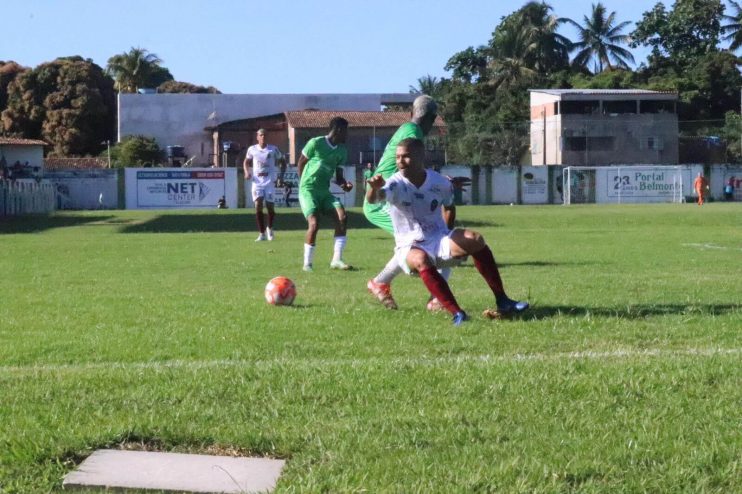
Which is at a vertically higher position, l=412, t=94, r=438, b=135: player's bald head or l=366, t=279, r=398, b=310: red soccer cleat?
l=412, t=94, r=438, b=135: player's bald head

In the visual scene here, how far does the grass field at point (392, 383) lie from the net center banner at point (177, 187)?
4526cm

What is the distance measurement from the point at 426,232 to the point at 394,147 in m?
2.34

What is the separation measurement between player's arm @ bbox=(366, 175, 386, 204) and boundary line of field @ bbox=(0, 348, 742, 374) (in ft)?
6.42

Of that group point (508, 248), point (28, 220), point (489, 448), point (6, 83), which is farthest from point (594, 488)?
point (6, 83)

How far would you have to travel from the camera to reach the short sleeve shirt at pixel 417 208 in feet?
28.5

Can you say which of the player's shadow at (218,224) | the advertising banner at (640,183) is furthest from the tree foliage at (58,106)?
the player's shadow at (218,224)

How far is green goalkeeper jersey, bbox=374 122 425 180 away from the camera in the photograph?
1008cm

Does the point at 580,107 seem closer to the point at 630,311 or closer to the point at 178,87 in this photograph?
the point at 178,87

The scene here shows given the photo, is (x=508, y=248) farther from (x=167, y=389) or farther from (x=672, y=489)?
(x=672, y=489)

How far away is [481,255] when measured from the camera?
28.5 feet

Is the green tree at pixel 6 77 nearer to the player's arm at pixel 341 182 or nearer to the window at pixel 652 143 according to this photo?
the window at pixel 652 143

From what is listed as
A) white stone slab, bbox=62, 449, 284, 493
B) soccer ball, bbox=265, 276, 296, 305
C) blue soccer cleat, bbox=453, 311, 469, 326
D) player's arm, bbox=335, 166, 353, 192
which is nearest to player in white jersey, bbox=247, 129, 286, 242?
player's arm, bbox=335, 166, 353, 192

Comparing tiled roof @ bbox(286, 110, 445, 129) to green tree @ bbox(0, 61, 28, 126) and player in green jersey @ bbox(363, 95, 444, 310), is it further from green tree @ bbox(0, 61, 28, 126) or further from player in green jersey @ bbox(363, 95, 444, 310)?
player in green jersey @ bbox(363, 95, 444, 310)

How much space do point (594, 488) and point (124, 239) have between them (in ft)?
73.5
